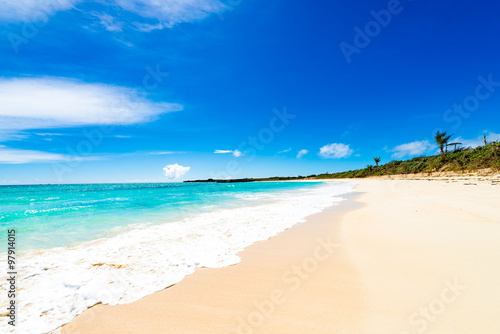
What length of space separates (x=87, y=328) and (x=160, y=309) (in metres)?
0.79

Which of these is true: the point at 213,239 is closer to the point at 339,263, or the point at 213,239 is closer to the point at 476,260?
the point at 339,263

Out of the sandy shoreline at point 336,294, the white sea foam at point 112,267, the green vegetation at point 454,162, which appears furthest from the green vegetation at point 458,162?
the white sea foam at point 112,267

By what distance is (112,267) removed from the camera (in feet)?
13.9

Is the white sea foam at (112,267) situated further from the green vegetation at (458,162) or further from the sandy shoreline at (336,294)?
the green vegetation at (458,162)

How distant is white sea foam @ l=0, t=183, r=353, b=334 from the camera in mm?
2879

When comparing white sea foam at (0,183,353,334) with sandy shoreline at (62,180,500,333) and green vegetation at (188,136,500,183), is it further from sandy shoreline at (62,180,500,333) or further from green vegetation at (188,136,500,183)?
green vegetation at (188,136,500,183)

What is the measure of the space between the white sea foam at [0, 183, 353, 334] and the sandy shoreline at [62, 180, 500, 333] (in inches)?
14.2

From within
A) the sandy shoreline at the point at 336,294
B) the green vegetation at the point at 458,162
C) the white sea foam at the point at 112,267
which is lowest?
the sandy shoreline at the point at 336,294

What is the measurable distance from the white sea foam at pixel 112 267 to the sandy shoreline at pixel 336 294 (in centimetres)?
36

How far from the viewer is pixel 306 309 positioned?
8.56ft

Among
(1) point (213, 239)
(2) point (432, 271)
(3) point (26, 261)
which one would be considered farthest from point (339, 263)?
(3) point (26, 261)

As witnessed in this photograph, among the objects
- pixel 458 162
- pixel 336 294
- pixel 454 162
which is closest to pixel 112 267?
pixel 336 294

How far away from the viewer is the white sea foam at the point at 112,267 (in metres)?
2.88

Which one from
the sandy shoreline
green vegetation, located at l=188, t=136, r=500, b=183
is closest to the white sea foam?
the sandy shoreline
